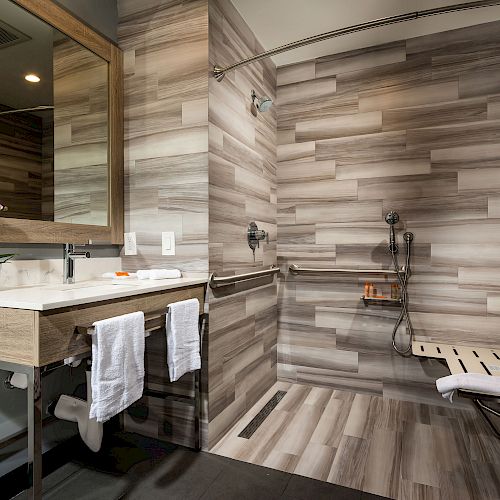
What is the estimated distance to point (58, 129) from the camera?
1838 mm

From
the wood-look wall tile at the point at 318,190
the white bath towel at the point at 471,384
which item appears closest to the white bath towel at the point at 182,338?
the white bath towel at the point at 471,384

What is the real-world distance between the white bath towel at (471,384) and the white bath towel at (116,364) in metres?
1.23

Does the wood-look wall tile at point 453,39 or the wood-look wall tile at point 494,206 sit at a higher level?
the wood-look wall tile at point 453,39

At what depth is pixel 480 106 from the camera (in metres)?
2.37

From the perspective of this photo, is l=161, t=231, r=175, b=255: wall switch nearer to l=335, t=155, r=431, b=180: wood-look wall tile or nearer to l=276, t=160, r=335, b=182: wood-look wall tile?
l=276, t=160, r=335, b=182: wood-look wall tile

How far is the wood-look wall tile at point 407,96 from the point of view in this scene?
244 cm

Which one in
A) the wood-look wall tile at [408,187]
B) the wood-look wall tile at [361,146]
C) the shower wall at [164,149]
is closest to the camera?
the shower wall at [164,149]

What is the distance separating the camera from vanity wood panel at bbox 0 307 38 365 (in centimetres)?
114

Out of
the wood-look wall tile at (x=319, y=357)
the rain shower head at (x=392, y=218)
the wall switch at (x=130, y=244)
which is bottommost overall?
the wood-look wall tile at (x=319, y=357)

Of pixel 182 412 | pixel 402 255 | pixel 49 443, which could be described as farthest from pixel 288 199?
pixel 49 443

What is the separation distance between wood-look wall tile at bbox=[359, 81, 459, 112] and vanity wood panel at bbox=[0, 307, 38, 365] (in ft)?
7.93

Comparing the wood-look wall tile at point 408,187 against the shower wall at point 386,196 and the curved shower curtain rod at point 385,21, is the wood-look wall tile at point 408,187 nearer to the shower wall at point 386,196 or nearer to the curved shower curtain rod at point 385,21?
the shower wall at point 386,196

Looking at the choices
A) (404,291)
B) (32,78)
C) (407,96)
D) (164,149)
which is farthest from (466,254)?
(32,78)

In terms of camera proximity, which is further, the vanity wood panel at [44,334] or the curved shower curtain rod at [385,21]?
the curved shower curtain rod at [385,21]
